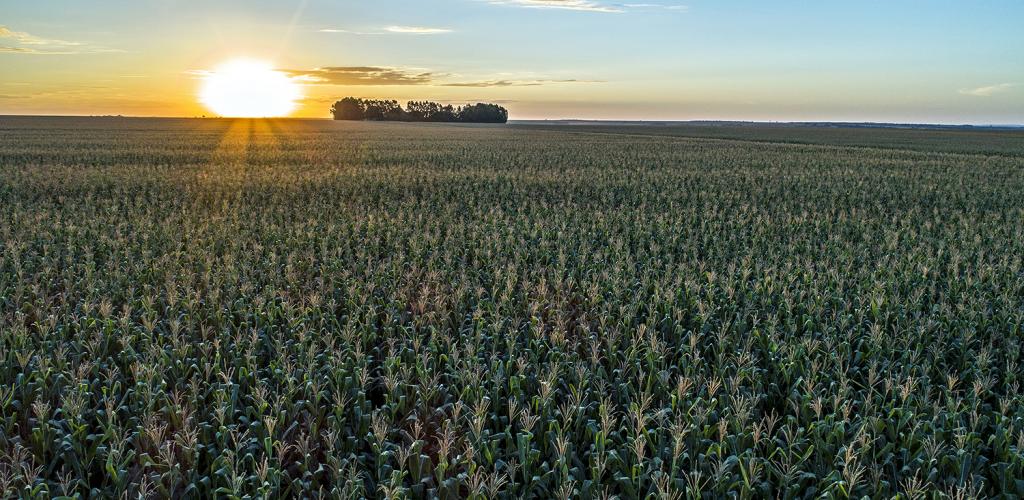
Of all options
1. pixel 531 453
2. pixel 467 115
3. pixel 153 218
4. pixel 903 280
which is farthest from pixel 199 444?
pixel 467 115

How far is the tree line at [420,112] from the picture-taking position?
157 meters

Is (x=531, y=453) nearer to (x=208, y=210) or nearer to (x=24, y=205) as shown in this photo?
(x=208, y=210)

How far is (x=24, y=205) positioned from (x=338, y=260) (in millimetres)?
12551

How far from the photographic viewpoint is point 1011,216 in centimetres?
1748

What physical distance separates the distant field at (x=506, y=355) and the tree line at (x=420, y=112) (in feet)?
471

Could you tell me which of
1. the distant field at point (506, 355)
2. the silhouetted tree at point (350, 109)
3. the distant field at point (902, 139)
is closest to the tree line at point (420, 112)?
the silhouetted tree at point (350, 109)

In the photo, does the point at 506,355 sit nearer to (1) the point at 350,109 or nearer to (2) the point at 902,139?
(2) the point at 902,139

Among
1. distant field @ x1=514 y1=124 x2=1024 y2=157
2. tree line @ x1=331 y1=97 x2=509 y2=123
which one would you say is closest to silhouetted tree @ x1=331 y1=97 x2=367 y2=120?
tree line @ x1=331 y1=97 x2=509 y2=123

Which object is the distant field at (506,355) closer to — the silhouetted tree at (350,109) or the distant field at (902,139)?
the distant field at (902,139)

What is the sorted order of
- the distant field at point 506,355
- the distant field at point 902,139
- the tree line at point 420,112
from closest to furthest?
the distant field at point 506,355, the distant field at point 902,139, the tree line at point 420,112

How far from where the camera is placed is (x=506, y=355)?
658 cm

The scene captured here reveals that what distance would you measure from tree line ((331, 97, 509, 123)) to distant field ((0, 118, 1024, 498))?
14358 cm

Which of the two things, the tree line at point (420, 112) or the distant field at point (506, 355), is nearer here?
the distant field at point (506, 355)

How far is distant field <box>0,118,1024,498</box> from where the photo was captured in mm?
4488
